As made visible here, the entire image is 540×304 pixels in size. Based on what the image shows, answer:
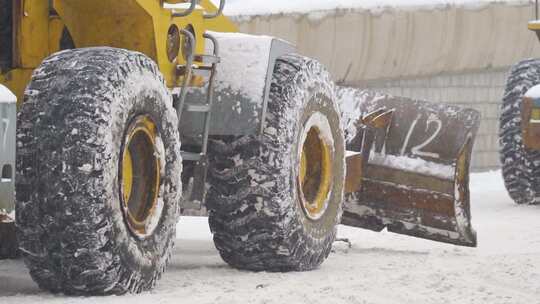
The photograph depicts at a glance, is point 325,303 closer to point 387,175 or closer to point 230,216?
point 230,216

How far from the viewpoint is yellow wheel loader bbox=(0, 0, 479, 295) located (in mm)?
5051

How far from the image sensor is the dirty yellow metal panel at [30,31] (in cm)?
596

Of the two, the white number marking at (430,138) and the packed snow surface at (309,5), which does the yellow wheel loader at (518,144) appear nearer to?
the packed snow surface at (309,5)

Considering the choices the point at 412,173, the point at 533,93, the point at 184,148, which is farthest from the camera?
the point at 533,93

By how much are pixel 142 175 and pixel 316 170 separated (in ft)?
5.11

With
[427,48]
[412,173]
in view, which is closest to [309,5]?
[427,48]

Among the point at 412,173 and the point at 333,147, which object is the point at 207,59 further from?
the point at 412,173

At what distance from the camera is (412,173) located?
8.00 meters

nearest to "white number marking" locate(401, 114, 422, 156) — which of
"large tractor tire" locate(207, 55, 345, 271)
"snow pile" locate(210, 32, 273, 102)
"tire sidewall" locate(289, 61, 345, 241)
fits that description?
"tire sidewall" locate(289, 61, 345, 241)

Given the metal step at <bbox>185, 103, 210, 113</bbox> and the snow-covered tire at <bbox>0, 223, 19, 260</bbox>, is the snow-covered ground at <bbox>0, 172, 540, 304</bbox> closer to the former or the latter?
the snow-covered tire at <bbox>0, 223, 19, 260</bbox>

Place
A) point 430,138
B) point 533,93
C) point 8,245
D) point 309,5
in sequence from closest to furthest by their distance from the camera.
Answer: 1. point 8,245
2. point 430,138
3. point 533,93
4. point 309,5

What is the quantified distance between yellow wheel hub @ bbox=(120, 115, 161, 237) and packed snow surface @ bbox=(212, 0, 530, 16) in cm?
773

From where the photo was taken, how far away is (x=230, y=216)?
6379mm

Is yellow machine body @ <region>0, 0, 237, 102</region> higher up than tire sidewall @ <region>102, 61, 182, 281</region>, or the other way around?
yellow machine body @ <region>0, 0, 237, 102</region>
